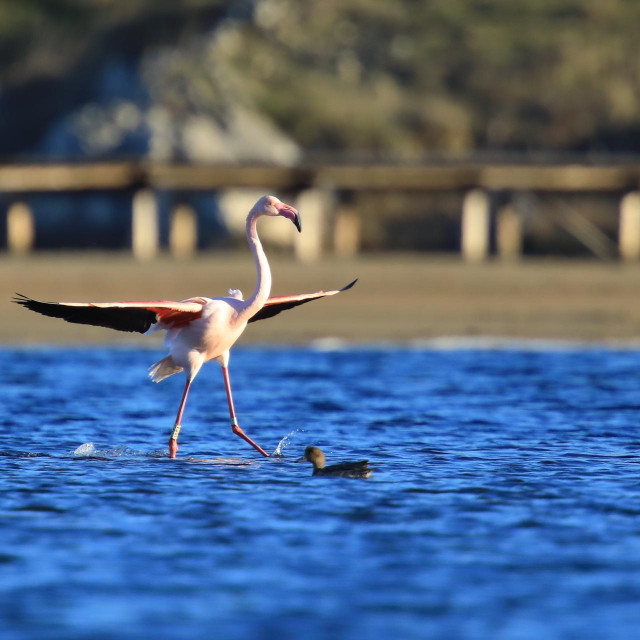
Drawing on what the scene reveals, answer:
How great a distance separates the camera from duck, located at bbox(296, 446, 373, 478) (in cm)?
939

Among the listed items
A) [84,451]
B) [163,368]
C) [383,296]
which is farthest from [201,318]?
[383,296]

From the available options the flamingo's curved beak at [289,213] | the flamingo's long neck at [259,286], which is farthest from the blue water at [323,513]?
the flamingo's curved beak at [289,213]

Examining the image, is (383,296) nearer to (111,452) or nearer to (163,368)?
(163,368)

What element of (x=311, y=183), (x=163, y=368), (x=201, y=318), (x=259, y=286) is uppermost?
(x=311, y=183)

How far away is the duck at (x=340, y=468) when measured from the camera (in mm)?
9391

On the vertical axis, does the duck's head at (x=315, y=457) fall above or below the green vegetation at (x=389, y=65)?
below

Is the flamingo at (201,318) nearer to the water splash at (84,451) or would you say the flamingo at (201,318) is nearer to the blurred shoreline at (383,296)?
the water splash at (84,451)

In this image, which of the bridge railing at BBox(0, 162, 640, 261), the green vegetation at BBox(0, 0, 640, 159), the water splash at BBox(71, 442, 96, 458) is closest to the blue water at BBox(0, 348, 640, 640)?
the water splash at BBox(71, 442, 96, 458)

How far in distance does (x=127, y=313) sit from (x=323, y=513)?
2569 mm

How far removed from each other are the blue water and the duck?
0.12 m

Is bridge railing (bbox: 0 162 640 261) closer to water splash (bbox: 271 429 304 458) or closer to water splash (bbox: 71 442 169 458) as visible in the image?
water splash (bbox: 271 429 304 458)

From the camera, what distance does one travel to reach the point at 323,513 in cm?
838

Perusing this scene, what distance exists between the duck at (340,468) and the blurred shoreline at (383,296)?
28.5ft

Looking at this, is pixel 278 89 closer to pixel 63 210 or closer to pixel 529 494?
pixel 63 210
